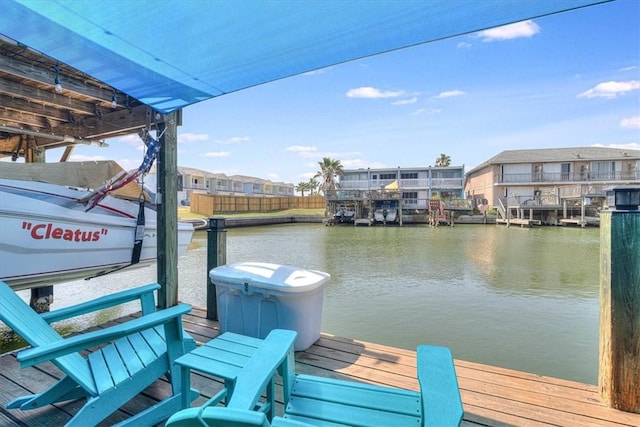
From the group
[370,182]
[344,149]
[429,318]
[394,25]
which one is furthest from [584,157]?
[394,25]

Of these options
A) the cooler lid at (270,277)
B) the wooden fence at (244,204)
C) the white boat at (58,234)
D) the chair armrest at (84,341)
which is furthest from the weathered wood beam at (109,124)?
the wooden fence at (244,204)

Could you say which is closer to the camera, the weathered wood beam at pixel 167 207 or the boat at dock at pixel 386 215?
the weathered wood beam at pixel 167 207

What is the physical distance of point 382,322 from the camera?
5.04 meters

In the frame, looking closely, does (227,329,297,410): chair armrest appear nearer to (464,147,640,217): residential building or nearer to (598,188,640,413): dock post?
(598,188,640,413): dock post

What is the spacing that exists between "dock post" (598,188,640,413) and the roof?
2935cm

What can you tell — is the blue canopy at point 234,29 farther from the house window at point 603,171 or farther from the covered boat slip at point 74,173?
the house window at point 603,171

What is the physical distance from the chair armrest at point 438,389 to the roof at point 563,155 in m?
30.3

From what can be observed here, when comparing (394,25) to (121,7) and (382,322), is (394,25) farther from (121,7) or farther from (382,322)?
(382,322)

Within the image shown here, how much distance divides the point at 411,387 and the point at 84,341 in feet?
5.65

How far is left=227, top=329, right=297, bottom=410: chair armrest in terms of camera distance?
0.92 meters

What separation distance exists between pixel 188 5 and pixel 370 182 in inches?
1214

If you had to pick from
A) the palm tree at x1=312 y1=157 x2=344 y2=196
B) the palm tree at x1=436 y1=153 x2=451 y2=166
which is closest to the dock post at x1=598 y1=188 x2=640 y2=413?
the palm tree at x1=312 y1=157 x2=344 y2=196

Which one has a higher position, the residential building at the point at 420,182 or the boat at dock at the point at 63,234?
the residential building at the point at 420,182

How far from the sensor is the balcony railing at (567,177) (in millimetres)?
25741
